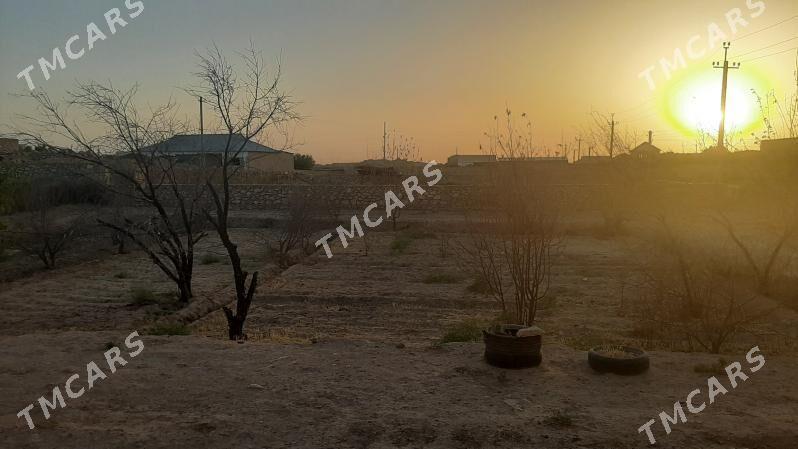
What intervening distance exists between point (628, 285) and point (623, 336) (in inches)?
155

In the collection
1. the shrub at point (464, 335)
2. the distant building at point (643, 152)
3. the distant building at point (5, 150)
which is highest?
the distant building at point (5, 150)

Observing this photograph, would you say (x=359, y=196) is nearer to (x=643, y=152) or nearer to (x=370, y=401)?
(x=643, y=152)

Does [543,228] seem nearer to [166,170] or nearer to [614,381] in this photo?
[614,381]

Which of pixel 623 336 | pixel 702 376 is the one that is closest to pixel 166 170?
pixel 623 336

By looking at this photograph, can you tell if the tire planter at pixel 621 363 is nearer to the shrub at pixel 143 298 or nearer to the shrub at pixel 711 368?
the shrub at pixel 711 368

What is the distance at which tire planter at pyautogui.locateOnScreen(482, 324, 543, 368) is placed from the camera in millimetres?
5336

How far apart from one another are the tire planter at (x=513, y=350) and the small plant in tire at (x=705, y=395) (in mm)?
1265

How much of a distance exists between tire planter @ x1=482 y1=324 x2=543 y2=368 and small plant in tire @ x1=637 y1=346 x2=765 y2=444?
4.15 ft

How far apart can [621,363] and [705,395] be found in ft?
2.25

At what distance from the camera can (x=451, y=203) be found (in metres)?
27.8

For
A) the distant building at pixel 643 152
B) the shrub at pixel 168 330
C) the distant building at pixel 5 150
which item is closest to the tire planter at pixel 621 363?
the shrub at pixel 168 330

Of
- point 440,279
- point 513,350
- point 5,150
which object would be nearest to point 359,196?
point 5,150

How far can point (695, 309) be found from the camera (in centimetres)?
803

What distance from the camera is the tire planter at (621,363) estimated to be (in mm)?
5156
